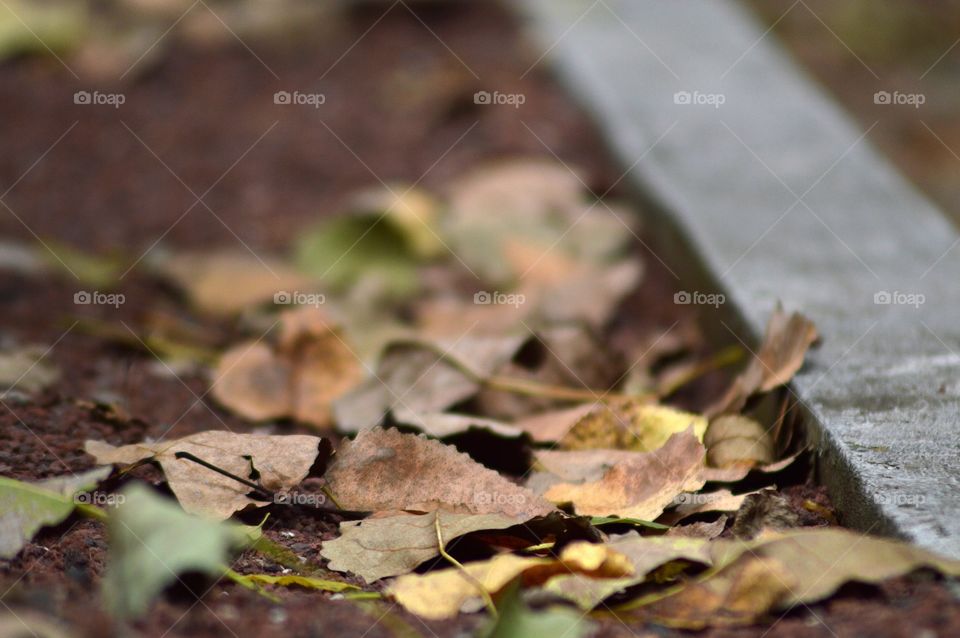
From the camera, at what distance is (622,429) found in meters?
1.47

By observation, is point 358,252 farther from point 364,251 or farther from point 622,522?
point 622,522

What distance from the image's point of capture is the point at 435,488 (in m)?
1.27

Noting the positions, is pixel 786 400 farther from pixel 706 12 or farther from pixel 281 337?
pixel 706 12

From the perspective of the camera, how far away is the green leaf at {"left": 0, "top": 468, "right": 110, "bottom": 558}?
113 centimetres

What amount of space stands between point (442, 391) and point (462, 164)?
4.41ft
